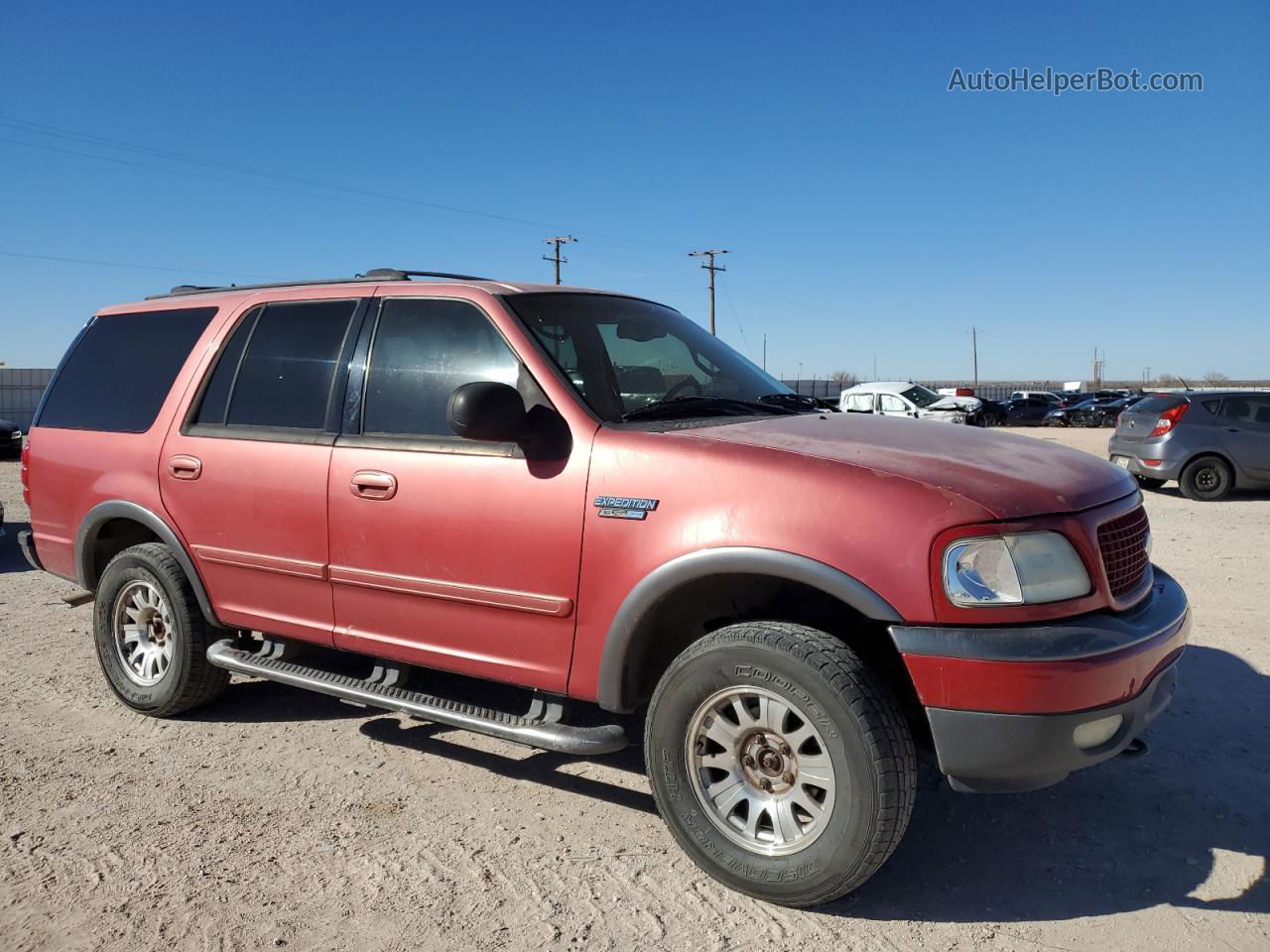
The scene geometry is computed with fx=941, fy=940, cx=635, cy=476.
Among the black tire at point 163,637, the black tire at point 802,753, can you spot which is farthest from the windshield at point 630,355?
the black tire at point 163,637

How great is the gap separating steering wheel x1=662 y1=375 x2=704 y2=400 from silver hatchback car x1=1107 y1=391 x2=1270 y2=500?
412 inches

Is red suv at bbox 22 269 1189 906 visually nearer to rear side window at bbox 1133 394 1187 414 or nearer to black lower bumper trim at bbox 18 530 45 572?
black lower bumper trim at bbox 18 530 45 572

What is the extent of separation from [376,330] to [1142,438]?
1156 cm

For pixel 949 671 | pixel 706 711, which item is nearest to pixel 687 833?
pixel 706 711

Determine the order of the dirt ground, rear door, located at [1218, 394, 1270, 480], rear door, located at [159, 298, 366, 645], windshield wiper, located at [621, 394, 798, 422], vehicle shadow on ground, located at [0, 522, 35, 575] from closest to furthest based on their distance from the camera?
the dirt ground < windshield wiper, located at [621, 394, 798, 422] < rear door, located at [159, 298, 366, 645] < vehicle shadow on ground, located at [0, 522, 35, 575] < rear door, located at [1218, 394, 1270, 480]

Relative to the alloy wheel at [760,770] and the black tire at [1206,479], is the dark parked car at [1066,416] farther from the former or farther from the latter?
the alloy wheel at [760,770]

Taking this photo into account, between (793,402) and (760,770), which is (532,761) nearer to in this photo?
(760,770)

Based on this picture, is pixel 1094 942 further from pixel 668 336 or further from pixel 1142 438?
pixel 1142 438

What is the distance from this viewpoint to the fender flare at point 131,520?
4285mm

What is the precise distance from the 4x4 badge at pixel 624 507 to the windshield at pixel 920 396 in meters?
26.5

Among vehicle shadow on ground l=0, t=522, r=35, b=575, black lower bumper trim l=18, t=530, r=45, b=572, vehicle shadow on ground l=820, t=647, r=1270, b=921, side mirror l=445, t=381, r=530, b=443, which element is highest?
side mirror l=445, t=381, r=530, b=443

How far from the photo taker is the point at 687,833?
298cm

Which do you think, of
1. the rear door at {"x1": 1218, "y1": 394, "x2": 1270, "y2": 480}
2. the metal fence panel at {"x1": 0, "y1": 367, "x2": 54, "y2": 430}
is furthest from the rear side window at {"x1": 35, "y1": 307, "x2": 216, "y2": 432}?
the metal fence panel at {"x1": 0, "y1": 367, "x2": 54, "y2": 430}

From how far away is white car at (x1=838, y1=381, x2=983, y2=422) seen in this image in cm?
2783
